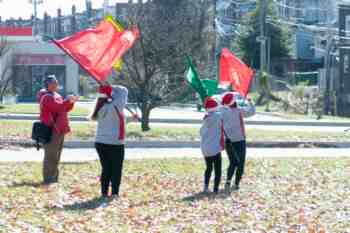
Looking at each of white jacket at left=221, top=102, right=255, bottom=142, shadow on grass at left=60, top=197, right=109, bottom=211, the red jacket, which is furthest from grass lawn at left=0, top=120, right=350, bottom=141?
shadow on grass at left=60, top=197, right=109, bottom=211

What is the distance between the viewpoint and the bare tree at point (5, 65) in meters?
49.9

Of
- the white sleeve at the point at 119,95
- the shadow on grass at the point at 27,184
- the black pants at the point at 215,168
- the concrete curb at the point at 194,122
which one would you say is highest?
the white sleeve at the point at 119,95

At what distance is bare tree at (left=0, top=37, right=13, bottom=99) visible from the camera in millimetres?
49925

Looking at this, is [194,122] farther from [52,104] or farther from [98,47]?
[52,104]

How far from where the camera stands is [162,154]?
20.4 meters

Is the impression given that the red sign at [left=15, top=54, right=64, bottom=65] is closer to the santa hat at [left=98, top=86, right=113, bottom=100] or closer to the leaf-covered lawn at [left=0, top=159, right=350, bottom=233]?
the leaf-covered lawn at [left=0, top=159, right=350, bottom=233]

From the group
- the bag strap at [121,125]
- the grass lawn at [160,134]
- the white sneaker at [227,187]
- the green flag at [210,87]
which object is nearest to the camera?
the bag strap at [121,125]

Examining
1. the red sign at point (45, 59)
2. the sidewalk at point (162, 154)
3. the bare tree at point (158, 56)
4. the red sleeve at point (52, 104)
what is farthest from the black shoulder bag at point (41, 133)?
the red sign at point (45, 59)

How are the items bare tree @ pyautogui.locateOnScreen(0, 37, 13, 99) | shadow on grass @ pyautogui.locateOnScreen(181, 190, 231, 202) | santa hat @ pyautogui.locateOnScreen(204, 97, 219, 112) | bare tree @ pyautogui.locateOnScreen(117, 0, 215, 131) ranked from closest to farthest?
shadow on grass @ pyautogui.locateOnScreen(181, 190, 231, 202) → santa hat @ pyautogui.locateOnScreen(204, 97, 219, 112) → bare tree @ pyautogui.locateOnScreen(117, 0, 215, 131) → bare tree @ pyautogui.locateOnScreen(0, 37, 13, 99)

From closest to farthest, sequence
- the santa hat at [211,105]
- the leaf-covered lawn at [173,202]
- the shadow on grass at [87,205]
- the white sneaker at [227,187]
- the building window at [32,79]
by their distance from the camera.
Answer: the leaf-covered lawn at [173,202] → the shadow on grass at [87,205] → the santa hat at [211,105] → the white sneaker at [227,187] → the building window at [32,79]

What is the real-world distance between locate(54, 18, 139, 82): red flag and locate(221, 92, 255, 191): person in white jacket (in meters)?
1.87

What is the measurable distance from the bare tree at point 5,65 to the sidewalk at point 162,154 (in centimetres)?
2872

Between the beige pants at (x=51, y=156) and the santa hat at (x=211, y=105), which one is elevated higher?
the santa hat at (x=211, y=105)

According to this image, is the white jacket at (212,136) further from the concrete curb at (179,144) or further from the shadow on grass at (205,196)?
the concrete curb at (179,144)
